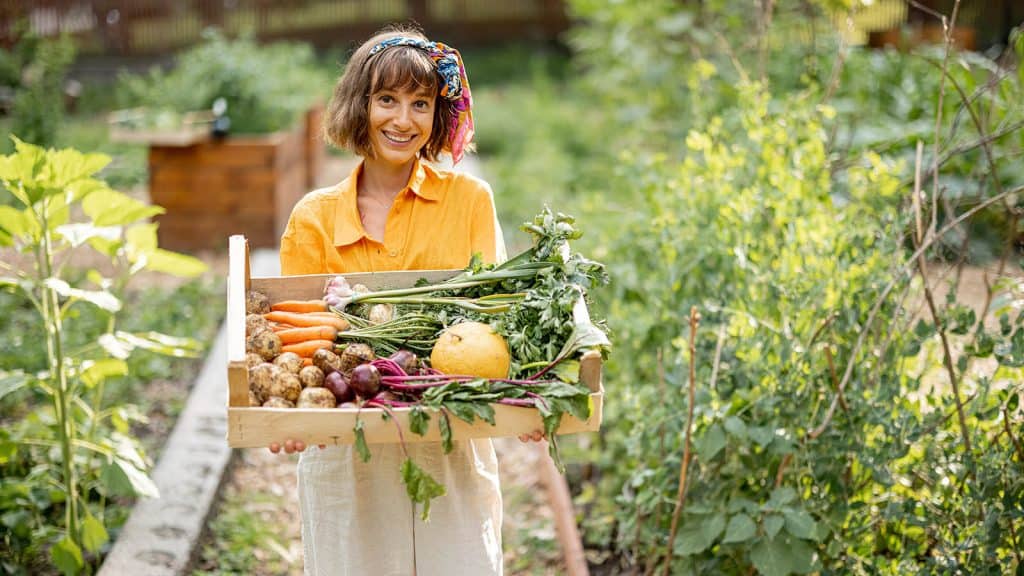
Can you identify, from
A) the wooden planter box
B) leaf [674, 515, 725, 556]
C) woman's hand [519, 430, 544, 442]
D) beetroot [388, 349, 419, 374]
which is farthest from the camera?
the wooden planter box

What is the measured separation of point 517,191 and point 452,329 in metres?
7.24

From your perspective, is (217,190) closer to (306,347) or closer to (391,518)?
(391,518)

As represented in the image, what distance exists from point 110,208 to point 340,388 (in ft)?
5.08

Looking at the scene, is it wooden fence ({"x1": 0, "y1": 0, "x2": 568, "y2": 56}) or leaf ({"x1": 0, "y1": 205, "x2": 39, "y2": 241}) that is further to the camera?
wooden fence ({"x1": 0, "y1": 0, "x2": 568, "y2": 56})

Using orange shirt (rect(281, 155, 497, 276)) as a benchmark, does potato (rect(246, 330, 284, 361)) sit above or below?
below

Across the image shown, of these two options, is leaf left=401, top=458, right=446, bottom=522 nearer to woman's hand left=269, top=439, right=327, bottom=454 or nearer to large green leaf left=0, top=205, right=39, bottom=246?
woman's hand left=269, top=439, right=327, bottom=454

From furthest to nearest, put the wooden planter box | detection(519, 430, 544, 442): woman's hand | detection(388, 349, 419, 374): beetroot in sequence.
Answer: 1. the wooden planter box
2. detection(388, 349, 419, 374): beetroot
3. detection(519, 430, 544, 442): woman's hand

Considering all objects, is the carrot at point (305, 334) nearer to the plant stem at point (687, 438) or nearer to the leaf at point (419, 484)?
the leaf at point (419, 484)

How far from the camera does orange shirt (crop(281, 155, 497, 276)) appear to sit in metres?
2.98

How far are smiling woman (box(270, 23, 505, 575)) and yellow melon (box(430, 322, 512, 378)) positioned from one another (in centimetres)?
37

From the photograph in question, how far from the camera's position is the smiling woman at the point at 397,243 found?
282cm

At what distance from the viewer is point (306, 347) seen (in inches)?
100

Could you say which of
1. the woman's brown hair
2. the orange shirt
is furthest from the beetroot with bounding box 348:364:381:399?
the woman's brown hair

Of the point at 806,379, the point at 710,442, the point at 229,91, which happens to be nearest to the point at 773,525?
the point at 710,442
